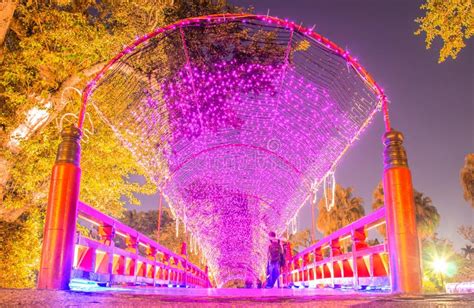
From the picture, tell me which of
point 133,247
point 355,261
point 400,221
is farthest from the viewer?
point 133,247

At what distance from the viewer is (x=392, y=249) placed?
Answer: 3.96 meters

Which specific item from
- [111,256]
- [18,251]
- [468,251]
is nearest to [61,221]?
[111,256]

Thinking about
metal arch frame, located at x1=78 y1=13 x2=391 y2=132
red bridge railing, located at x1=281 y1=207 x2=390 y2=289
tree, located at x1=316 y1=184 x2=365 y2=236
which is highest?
tree, located at x1=316 y1=184 x2=365 y2=236

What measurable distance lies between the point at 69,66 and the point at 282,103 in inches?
217

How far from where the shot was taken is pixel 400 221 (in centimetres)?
394

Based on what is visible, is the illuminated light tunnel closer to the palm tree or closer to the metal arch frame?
the metal arch frame

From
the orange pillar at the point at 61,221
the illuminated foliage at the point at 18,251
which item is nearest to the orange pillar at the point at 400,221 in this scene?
the orange pillar at the point at 61,221

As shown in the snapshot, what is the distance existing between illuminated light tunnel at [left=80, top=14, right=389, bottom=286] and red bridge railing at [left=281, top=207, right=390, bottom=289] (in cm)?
134

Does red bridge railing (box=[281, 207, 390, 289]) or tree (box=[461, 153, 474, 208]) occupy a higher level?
tree (box=[461, 153, 474, 208])

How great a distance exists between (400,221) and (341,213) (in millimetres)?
33594

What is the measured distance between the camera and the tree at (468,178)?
25766mm

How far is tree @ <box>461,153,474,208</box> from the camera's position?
2577cm

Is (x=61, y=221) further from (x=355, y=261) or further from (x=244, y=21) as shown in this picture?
(x=355, y=261)

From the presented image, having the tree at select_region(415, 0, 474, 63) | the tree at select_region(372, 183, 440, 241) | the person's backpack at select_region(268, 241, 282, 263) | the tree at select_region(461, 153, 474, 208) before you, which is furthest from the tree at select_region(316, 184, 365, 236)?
the tree at select_region(415, 0, 474, 63)
